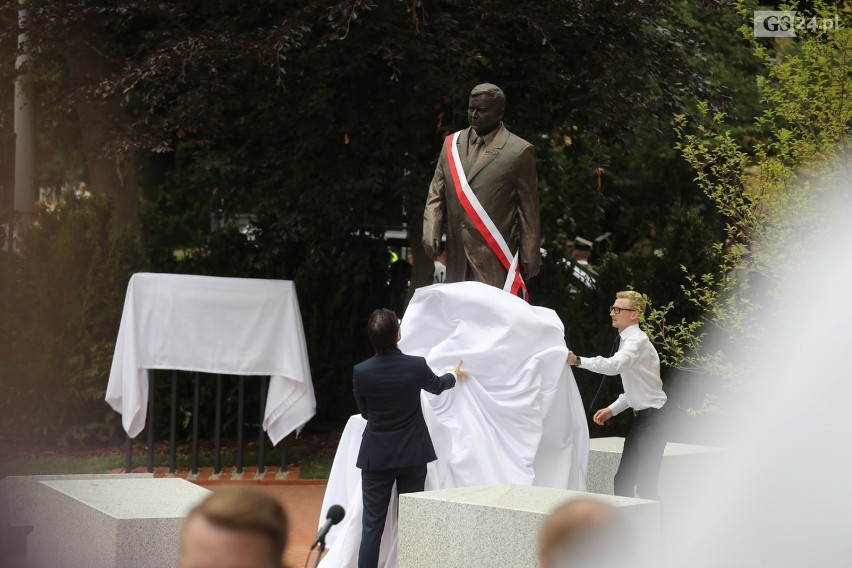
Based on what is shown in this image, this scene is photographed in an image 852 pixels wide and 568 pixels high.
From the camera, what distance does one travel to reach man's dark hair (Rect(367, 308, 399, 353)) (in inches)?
292

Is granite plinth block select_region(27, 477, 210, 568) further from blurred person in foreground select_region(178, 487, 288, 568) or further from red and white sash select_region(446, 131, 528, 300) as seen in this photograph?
blurred person in foreground select_region(178, 487, 288, 568)

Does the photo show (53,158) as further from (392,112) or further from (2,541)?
(2,541)

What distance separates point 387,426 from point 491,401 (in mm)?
1335

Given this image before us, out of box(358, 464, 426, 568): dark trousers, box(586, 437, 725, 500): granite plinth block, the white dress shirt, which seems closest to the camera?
box(358, 464, 426, 568): dark trousers

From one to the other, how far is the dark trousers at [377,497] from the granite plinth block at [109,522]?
96cm

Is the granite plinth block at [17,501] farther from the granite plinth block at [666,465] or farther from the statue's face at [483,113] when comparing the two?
the granite plinth block at [666,465]

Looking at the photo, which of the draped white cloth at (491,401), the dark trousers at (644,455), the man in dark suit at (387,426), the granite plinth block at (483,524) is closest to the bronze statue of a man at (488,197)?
the draped white cloth at (491,401)

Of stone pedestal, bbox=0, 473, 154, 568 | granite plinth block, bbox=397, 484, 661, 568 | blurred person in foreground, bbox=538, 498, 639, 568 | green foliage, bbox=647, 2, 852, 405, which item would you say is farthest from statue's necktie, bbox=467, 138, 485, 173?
blurred person in foreground, bbox=538, 498, 639, 568

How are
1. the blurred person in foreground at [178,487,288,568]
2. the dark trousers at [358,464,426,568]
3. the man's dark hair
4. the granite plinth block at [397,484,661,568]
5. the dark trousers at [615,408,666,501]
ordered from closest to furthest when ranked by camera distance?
the blurred person in foreground at [178,487,288,568]
the granite plinth block at [397,484,661,568]
the man's dark hair
the dark trousers at [358,464,426,568]
the dark trousers at [615,408,666,501]

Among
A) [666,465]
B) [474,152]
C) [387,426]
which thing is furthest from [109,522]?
[666,465]

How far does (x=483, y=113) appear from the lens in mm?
9633

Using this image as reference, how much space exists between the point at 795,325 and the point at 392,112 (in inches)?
317

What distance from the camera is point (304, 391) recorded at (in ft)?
42.5

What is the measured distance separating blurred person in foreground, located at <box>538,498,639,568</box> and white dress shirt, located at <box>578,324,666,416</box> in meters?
5.69
